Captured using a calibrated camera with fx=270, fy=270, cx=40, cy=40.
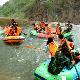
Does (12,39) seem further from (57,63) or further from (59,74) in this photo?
(59,74)

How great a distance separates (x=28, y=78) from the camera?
43.6ft

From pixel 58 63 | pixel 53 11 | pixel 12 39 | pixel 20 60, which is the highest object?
pixel 58 63

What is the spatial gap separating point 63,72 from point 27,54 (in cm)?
701

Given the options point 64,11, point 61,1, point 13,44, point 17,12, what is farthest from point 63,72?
point 17,12

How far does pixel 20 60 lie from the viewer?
54.5 feet

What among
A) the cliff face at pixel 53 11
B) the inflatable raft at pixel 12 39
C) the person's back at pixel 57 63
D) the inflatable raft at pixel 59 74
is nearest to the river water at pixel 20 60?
the inflatable raft at pixel 12 39

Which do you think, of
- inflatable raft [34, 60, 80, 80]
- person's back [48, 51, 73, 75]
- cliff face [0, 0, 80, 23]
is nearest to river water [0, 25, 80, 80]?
inflatable raft [34, 60, 80, 80]

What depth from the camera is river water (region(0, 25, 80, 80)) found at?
45.3 ft

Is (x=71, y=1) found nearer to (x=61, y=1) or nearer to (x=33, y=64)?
(x=61, y=1)

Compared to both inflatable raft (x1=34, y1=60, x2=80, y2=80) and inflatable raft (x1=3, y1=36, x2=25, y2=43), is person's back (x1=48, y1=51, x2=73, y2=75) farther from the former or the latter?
inflatable raft (x1=3, y1=36, x2=25, y2=43)

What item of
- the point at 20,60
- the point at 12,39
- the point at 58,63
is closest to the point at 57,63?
the point at 58,63

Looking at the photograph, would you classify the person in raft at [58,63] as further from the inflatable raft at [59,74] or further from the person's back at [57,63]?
the inflatable raft at [59,74]

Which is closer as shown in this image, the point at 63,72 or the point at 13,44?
the point at 63,72

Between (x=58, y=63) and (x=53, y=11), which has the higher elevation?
(x=58, y=63)
